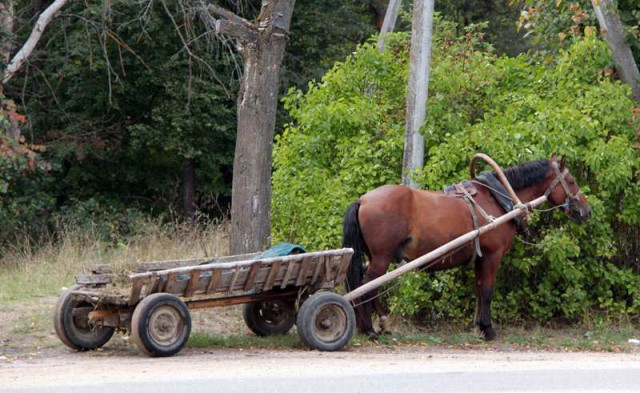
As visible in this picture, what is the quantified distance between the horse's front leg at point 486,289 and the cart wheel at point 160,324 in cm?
399

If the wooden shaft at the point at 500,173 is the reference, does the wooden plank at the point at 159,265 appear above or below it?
below

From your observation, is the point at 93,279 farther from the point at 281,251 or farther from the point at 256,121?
the point at 256,121

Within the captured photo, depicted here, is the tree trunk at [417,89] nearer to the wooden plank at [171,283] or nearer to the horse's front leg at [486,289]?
the horse's front leg at [486,289]

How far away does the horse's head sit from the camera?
1262cm

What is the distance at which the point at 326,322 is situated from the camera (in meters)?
10.8

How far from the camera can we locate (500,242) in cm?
1234

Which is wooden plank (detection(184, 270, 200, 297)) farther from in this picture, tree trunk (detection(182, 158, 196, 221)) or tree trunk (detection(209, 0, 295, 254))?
tree trunk (detection(182, 158, 196, 221))

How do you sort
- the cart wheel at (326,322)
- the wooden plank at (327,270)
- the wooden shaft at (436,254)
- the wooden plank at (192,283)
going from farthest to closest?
1. the wooden shaft at (436,254)
2. the wooden plank at (327,270)
3. the cart wheel at (326,322)
4. the wooden plank at (192,283)

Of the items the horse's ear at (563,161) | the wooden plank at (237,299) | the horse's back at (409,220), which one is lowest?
the wooden plank at (237,299)

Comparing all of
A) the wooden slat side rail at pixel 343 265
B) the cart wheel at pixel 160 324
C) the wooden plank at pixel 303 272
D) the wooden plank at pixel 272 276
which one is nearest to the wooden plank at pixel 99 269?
the cart wheel at pixel 160 324

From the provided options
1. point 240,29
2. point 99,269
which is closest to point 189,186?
point 240,29

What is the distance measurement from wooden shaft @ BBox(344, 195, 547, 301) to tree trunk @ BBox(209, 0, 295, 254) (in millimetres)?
2367

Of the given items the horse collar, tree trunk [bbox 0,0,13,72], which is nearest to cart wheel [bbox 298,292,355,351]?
the horse collar

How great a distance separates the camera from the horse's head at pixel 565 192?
12.6 m
